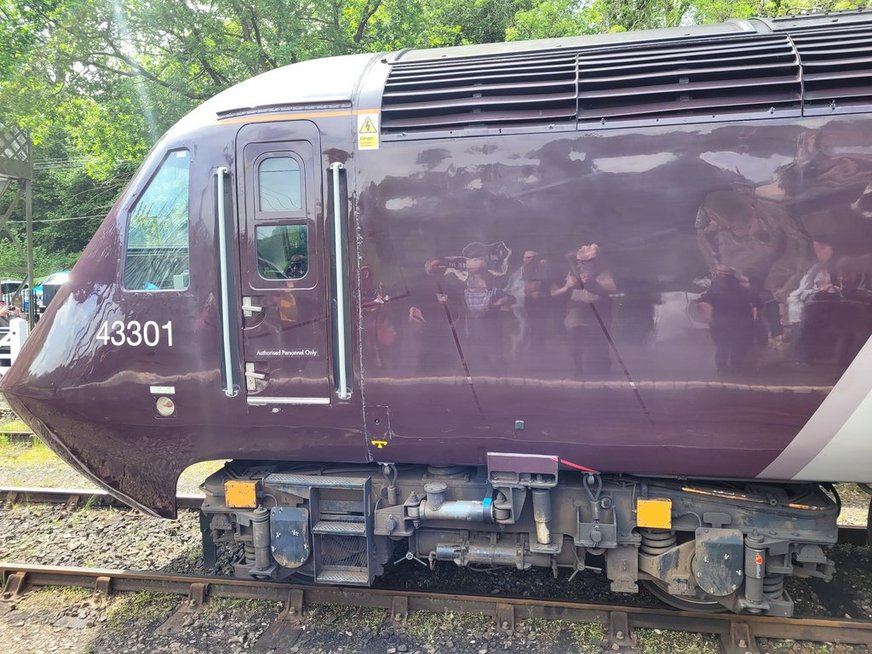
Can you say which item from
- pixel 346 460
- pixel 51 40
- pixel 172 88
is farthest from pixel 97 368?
pixel 51 40

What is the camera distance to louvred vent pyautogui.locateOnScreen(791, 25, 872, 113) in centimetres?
293

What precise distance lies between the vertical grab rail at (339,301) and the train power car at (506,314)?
22 mm

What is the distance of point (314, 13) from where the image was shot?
12438 millimetres

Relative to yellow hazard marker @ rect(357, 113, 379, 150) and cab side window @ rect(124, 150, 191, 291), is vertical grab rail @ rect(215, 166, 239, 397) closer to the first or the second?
cab side window @ rect(124, 150, 191, 291)

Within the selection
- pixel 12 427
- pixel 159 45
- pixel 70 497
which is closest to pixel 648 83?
pixel 70 497

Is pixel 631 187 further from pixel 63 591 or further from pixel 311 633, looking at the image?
pixel 63 591

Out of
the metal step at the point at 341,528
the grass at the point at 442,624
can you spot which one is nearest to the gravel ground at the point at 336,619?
the grass at the point at 442,624

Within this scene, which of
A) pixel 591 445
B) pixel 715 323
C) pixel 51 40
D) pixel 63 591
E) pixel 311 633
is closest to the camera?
pixel 715 323

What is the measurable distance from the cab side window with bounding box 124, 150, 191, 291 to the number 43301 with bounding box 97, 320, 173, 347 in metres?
0.23

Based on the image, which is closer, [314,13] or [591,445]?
[591,445]

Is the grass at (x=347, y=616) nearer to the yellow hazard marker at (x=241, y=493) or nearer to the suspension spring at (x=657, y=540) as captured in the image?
the yellow hazard marker at (x=241, y=493)

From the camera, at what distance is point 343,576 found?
3.79 m

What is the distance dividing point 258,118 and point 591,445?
2752 mm

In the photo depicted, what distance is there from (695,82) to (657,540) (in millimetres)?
2688
